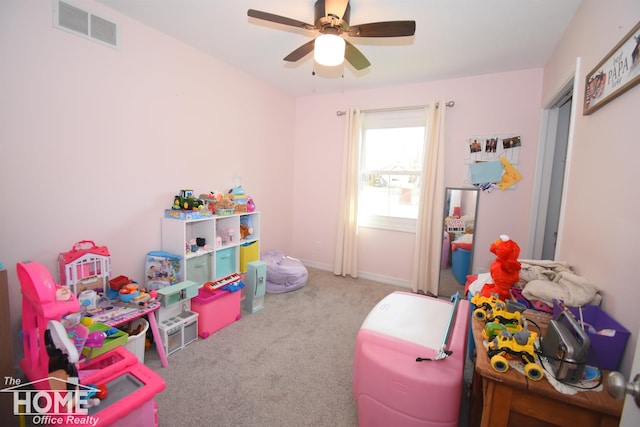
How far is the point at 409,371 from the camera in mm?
1239

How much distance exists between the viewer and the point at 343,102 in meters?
3.70

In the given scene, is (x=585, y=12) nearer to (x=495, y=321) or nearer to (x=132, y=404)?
(x=495, y=321)

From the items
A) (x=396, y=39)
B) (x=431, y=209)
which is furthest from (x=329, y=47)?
(x=431, y=209)

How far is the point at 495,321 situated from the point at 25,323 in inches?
83.8

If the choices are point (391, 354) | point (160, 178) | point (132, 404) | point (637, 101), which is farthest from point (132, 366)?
point (637, 101)

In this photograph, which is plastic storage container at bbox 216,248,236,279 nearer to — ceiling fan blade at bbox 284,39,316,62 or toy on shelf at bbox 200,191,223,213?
toy on shelf at bbox 200,191,223,213

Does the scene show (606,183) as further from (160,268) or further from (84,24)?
(84,24)

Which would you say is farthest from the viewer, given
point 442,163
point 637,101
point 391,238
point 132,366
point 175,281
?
point 391,238

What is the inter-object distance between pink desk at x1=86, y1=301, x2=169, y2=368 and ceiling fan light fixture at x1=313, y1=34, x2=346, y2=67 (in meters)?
2.00

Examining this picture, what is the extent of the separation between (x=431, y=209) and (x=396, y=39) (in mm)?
1787

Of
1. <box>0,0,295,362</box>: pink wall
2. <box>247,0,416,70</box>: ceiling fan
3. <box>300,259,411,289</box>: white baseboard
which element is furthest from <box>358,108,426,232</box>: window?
<box>247,0,416,70</box>: ceiling fan

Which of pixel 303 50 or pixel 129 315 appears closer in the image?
pixel 129 315

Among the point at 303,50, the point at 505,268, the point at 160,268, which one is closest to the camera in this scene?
the point at 505,268

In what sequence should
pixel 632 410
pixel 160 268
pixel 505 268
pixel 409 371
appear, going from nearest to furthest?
pixel 632 410 < pixel 409 371 < pixel 505 268 < pixel 160 268
